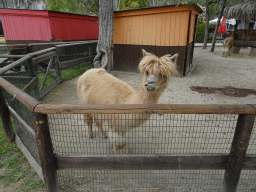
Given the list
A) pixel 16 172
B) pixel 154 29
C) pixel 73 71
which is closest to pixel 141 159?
pixel 16 172

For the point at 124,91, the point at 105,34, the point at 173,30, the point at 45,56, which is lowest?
the point at 124,91

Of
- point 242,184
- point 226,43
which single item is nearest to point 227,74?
point 226,43

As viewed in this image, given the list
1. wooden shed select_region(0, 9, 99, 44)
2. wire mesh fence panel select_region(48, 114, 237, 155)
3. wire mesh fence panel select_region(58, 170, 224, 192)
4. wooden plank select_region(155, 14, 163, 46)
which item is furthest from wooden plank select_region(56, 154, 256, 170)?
wooden shed select_region(0, 9, 99, 44)

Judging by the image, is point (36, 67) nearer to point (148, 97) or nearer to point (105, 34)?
point (105, 34)

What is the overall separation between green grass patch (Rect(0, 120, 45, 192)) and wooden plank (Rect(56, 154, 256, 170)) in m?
0.83

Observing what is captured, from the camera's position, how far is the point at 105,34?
704 centimetres

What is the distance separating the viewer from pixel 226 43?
11.7 metres

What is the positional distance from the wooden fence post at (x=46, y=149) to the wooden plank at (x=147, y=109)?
142 mm

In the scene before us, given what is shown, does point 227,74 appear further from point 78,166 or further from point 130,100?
point 78,166

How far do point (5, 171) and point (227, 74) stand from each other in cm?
833

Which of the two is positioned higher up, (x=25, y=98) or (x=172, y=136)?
(x=25, y=98)

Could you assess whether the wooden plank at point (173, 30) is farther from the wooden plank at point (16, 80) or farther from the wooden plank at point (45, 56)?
the wooden plank at point (16, 80)

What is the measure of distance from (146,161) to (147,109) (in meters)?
0.63

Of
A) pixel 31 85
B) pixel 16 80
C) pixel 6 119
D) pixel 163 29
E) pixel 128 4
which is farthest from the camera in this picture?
pixel 128 4
